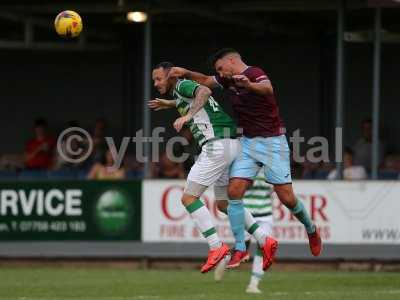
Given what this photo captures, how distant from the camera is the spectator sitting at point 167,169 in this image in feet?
67.2

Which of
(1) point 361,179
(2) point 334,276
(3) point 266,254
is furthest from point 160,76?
(1) point 361,179

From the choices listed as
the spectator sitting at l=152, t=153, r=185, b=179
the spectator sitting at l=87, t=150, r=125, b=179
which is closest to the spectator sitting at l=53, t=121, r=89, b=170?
the spectator sitting at l=87, t=150, r=125, b=179

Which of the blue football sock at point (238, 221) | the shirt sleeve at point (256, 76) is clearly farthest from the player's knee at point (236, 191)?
the shirt sleeve at point (256, 76)

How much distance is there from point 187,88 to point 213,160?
34.6 inches

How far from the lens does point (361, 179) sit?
19750mm

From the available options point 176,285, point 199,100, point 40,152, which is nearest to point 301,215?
point 199,100

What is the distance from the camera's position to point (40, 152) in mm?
22328

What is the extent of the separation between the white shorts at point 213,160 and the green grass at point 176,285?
128 cm

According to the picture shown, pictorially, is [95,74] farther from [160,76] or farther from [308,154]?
[160,76]

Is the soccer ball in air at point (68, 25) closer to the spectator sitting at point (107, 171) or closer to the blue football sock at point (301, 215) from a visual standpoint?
the blue football sock at point (301, 215)

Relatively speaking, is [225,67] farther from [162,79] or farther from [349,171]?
[349,171]

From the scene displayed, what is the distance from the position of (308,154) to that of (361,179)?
1.56 m

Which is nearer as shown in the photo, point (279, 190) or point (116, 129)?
point (279, 190)

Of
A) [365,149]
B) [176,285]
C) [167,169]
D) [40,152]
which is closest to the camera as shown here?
[176,285]
